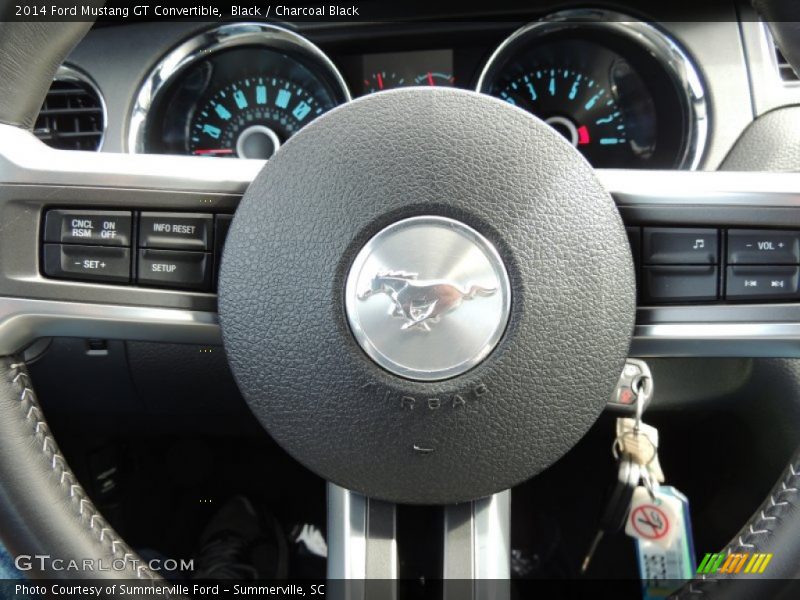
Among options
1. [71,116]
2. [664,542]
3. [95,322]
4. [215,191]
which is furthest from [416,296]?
[71,116]

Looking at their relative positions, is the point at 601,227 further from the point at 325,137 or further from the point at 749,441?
the point at 749,441

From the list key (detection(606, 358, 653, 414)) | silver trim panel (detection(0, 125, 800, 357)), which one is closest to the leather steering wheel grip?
silver trim panel (detection(0, 125, 800, 357))

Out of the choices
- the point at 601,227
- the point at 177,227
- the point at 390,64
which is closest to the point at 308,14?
the point at 390,64

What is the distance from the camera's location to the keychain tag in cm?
91

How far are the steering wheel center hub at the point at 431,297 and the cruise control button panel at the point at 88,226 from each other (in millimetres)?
168

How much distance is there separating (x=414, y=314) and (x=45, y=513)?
39 centimetres

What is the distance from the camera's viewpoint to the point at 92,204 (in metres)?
0.79

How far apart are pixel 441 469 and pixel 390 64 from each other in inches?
35.8

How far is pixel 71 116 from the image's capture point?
1359mm

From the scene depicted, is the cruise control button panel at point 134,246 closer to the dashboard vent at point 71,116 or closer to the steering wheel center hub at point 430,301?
the steering wheel center hub at point 430,301

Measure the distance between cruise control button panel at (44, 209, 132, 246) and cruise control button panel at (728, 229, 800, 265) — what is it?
62 centimetres

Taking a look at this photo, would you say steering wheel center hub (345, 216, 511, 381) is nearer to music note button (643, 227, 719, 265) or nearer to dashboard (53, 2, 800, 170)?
music note button (643, 227, 719, 265)

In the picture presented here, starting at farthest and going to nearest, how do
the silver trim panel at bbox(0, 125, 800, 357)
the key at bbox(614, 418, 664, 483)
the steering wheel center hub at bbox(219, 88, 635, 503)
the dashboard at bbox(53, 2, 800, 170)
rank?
the dashboard at bbox(53, 2, 800, 170), the key at bbox(614, 418, 664, 483), the silver trim panel at bbox(0, 125, 800, 357), the steering wheel center hub at bbox(219, 88, 635, 503)

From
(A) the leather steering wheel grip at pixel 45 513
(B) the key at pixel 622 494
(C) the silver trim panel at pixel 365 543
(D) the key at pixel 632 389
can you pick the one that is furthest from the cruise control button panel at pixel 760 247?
(A) the leather steering wheel grip at pixel 45 513
